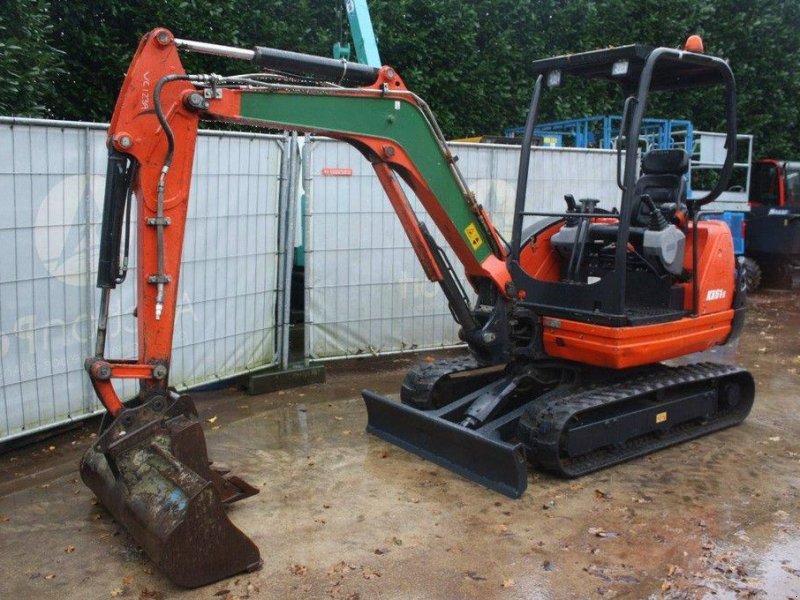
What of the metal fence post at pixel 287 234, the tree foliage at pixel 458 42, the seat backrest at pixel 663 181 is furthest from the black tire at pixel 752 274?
the metal fence post at pixel 287 234

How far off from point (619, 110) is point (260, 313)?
37.9 ft

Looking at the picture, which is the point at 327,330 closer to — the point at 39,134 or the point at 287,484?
the point at 287,484

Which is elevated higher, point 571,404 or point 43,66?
point 43,66

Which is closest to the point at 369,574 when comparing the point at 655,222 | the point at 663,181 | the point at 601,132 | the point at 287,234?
the point at 655,222

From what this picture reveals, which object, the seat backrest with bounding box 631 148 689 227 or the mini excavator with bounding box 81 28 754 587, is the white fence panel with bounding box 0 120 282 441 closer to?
the mini excavator with bounding box 81 28 754 587

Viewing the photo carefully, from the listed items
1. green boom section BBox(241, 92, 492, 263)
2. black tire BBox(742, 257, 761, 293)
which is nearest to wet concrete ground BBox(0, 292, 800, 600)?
Result: green boom section BBox(241, 92, 492, 263)

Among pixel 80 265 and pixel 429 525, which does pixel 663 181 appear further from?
pixel 80 265

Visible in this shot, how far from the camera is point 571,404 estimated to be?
530 centimetres

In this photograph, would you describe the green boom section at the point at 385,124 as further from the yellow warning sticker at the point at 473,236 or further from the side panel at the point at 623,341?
the side panel at the point at 623,341

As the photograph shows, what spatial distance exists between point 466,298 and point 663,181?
1757mm

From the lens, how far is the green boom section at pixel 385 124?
4.47 metres

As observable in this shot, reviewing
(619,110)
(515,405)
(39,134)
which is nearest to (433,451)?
(515,405)

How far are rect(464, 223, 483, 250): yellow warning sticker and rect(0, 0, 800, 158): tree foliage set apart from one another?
4435 millimetres

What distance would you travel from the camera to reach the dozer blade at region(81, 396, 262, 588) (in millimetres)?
3736
